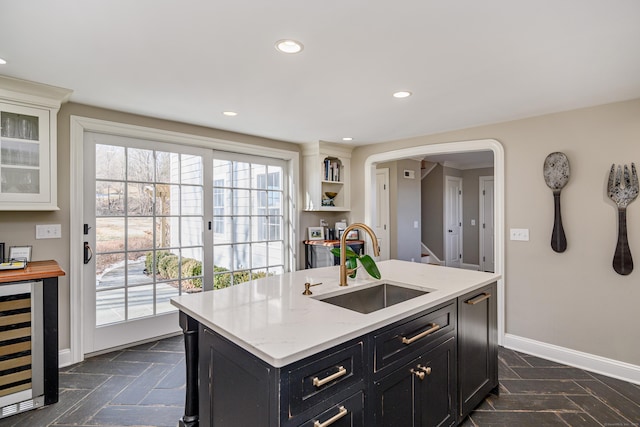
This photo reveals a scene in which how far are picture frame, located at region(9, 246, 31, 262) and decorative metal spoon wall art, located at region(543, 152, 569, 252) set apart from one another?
451cm

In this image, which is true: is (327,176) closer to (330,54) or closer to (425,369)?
(330,54)

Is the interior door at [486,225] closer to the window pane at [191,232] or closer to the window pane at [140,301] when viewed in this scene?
the window pane at [191,232]

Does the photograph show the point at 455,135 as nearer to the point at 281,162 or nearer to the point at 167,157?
the point at 281,162

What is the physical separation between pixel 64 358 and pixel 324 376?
2820 millimetres

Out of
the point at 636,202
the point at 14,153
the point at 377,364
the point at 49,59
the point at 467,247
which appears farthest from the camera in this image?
the point at 467,247

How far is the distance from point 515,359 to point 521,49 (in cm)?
267

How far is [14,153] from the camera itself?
7.79 feet

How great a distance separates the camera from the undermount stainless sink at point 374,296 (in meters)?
1.94

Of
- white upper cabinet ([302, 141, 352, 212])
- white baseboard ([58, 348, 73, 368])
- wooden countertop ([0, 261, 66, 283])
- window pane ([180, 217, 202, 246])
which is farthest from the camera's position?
white upper cabinet ([302, 141, 352, 212])

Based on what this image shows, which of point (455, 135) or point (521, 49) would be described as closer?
point (521, 49)

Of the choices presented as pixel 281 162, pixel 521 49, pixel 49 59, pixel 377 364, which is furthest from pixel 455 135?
pixel 49 59

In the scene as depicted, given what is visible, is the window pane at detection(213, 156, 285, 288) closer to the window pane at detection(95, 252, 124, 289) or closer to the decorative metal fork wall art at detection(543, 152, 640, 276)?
the window pane at detection(95, 252, 124, 289)

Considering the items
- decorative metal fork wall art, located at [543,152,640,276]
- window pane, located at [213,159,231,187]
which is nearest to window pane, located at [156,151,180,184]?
window pane, located at [213,159,231,187]

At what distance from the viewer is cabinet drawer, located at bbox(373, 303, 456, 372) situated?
1405 millimetres
